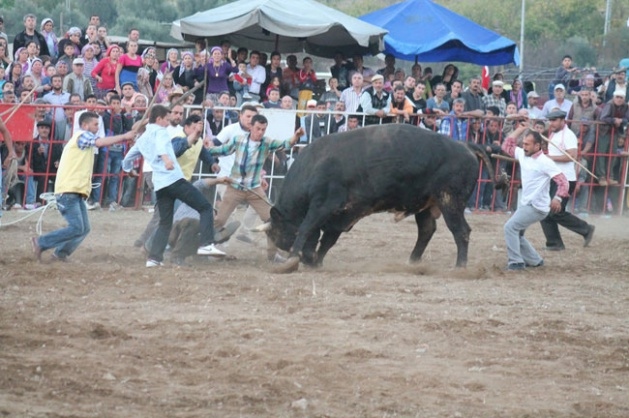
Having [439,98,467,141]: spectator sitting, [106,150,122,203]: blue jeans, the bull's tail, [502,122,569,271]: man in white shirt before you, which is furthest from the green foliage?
[502,122,569,271]: man in white shirt

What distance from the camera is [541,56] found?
151 ft

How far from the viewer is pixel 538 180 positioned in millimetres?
12742

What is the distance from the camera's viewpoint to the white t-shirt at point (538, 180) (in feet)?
41.7

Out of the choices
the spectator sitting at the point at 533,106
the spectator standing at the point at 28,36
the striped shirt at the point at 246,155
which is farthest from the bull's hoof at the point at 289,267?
the spectator sitting at the point at 533,106

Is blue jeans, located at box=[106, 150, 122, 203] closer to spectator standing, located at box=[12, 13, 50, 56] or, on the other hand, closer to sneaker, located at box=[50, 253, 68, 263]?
spectator standing, located at box=[12, 13, 50, 56]

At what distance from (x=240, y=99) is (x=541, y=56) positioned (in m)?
29.3

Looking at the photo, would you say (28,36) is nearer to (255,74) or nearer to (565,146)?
(255,74)

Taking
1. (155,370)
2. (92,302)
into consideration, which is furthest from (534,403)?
(92,302)

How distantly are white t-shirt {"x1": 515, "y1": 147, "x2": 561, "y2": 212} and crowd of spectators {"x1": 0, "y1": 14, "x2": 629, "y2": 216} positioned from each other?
5.06 meters

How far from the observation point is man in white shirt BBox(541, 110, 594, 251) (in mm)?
14711

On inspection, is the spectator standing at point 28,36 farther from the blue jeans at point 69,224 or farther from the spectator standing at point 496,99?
the blue jeans at point 69,224

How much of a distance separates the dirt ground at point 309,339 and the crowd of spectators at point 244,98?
13.7ft

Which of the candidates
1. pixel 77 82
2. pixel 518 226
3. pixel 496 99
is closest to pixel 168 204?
pixel 518 226

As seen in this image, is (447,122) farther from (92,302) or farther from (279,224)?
(92,302)
